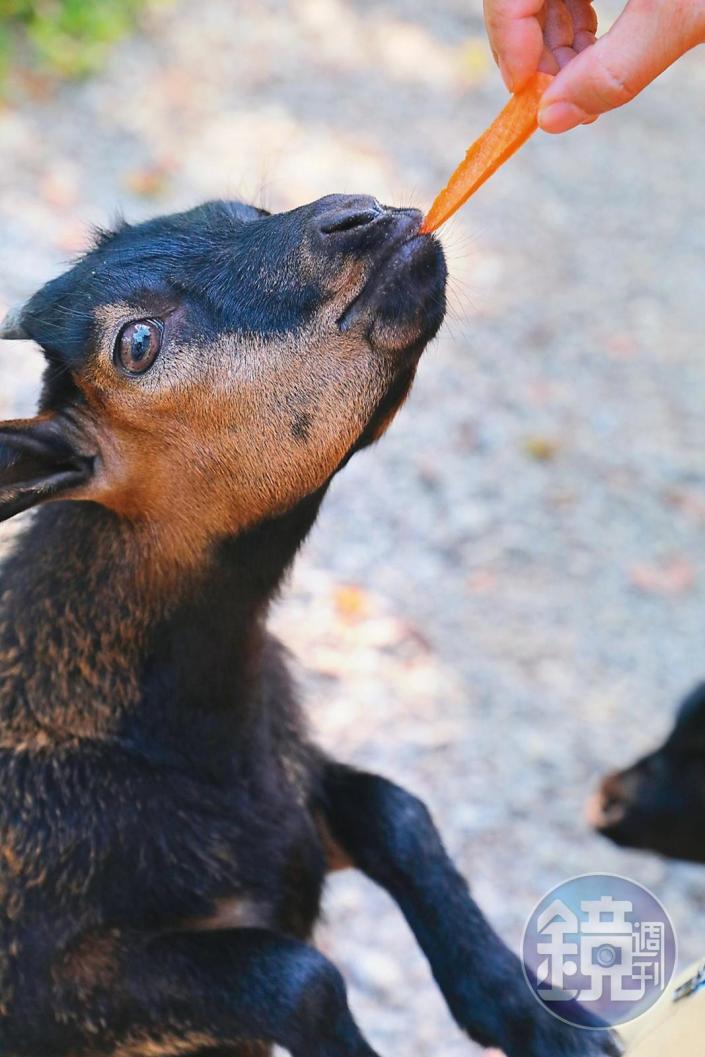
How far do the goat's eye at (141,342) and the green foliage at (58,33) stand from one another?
6679 mm

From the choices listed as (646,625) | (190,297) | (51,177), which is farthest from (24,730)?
(51,177)

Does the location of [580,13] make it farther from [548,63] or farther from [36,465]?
[36,465]

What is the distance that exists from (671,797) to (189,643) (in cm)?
221

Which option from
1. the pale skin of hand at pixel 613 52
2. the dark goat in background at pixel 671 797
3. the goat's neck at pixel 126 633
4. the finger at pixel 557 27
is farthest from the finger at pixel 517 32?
the dark goat in background at pixel 671 797

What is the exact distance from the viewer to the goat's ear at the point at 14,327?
11.5 feet

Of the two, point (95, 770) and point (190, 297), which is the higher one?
point (190, 297)

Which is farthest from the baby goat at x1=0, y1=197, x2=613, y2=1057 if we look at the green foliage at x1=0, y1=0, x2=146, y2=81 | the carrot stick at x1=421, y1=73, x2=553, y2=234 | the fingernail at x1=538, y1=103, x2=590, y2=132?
the green foliage at x1=0, y1=0, x2=146, y2=81

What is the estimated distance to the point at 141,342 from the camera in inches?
130

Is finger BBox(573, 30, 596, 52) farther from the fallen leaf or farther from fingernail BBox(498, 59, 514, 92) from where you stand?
the fallen leaf

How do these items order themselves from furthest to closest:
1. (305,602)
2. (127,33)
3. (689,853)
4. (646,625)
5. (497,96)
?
(497,96) < (127,33) < (646,625) < (305,602) < (689,853)

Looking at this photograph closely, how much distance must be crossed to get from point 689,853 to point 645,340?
15.5ft

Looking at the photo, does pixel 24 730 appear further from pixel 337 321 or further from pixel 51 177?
pixel 51 177

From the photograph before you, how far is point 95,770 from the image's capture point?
3.66 m

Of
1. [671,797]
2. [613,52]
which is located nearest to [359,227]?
[613,52]
